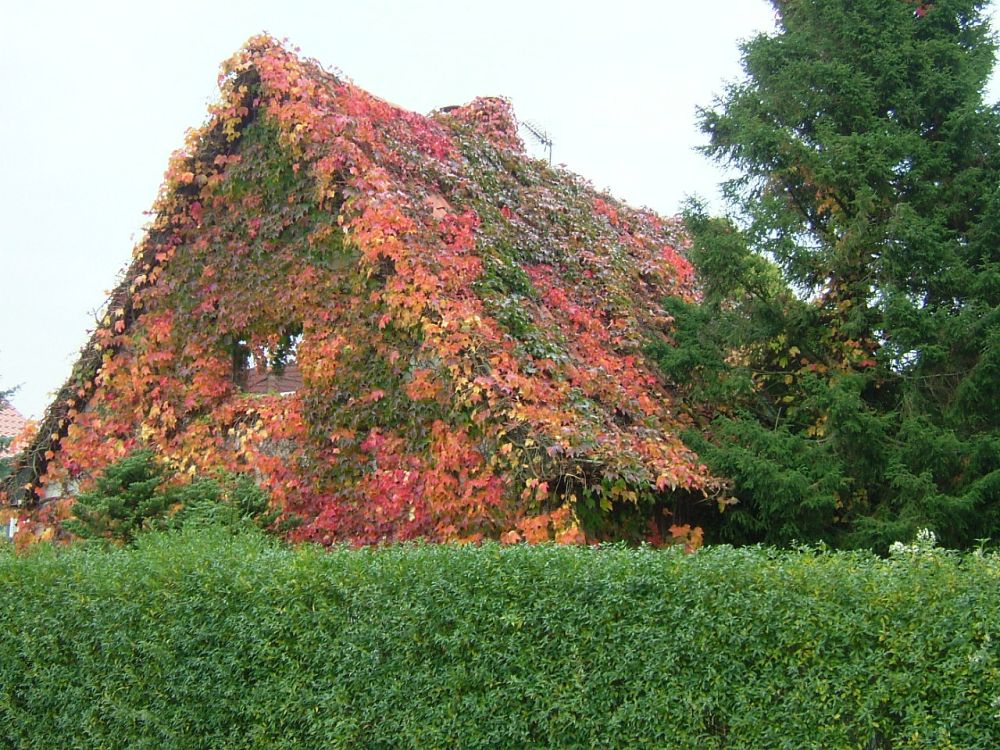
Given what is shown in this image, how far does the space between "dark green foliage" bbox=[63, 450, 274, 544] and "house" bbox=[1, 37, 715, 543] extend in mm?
610

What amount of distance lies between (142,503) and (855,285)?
22.8ft

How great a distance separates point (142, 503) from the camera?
943cm

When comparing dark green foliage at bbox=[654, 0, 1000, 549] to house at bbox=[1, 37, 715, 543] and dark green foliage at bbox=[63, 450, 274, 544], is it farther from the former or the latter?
dark green foliage at bbox=[63, 450, 274, 544]

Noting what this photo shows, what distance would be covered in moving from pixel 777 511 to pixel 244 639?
14.6ft

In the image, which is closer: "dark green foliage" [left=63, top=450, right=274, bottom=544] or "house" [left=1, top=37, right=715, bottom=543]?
"house" [left=1, top=37, right=715, bottom=543]

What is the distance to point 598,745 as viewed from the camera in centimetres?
497

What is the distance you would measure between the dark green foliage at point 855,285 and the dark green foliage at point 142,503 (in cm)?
429

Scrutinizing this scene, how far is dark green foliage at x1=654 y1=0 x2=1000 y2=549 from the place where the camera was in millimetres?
7828

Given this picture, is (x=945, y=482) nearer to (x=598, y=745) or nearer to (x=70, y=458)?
(x=598, y=745)

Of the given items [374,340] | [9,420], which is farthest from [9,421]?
[374,340]

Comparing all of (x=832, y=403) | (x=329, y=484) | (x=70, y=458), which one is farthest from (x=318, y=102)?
(x=832, y=403)

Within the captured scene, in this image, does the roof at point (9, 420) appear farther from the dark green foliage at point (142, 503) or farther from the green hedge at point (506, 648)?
the green hedge at point (506, 648)

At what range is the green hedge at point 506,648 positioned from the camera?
4.35 metres

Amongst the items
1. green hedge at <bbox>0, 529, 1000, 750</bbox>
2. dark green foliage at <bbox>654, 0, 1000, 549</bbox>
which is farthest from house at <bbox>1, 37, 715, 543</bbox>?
green hedge at <bbox>0, 529, 1000, 750</bbox>
